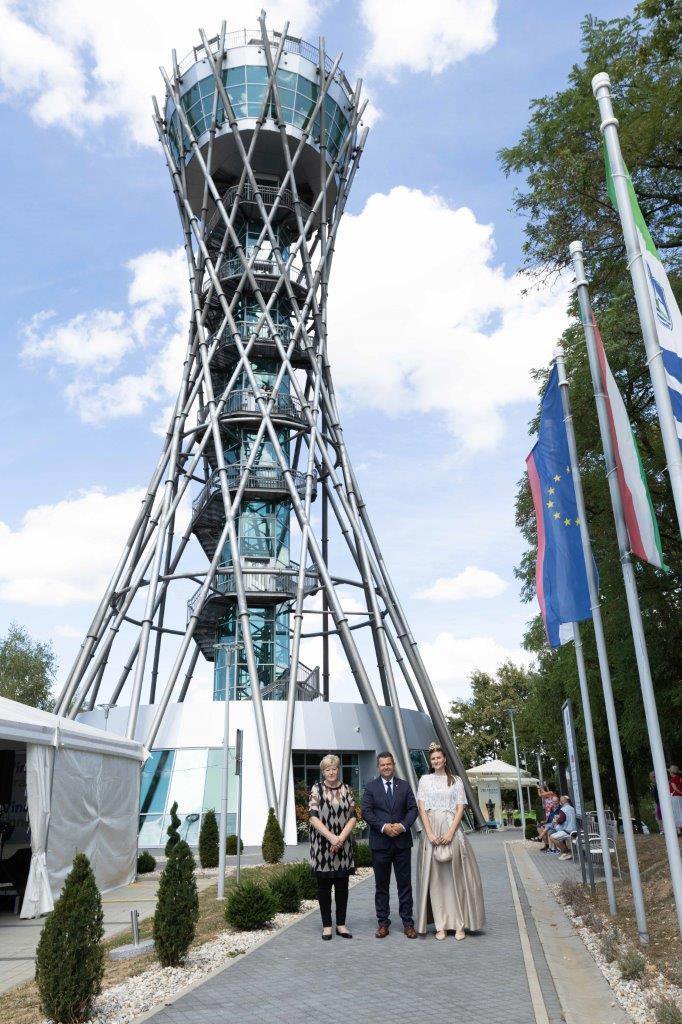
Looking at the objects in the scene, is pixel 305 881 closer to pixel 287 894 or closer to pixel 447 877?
pixel 287 894

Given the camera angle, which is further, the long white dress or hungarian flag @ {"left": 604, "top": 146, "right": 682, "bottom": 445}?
the long white dress

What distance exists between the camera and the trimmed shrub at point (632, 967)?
644 centimetres

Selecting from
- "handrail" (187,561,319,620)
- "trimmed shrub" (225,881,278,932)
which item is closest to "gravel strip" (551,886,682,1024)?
"trimmed shrub" (225,881,278,932)

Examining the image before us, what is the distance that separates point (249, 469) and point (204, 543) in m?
6.02

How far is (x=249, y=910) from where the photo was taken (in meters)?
9.53

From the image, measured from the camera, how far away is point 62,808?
1304cm

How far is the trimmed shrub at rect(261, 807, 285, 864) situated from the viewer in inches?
712

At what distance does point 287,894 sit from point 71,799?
444cm

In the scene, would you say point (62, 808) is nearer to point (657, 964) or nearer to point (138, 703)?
point (657, 964)

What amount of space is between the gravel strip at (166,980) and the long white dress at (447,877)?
1886 mm

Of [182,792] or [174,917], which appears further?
[182,792]

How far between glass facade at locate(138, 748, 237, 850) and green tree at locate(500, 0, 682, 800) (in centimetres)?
1232

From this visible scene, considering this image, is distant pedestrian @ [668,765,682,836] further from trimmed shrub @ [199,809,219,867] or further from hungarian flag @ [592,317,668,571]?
hungarian flag @ [592,317,668,571]

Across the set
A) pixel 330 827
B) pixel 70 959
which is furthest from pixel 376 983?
pixel 70 959
